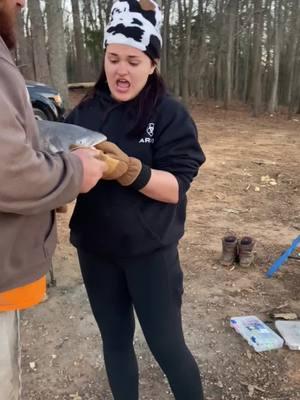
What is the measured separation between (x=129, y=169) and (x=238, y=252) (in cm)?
250

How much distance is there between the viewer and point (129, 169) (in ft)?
4.84

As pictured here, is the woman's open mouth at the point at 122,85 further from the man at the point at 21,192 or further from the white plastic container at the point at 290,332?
the white plastic container at the point at 290,332

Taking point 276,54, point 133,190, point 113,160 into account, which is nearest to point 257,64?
point 276,54

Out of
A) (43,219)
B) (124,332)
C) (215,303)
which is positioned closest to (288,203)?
(215,303)

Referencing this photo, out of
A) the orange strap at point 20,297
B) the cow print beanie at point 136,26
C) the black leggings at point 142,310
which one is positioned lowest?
the black leggings at point 142,310

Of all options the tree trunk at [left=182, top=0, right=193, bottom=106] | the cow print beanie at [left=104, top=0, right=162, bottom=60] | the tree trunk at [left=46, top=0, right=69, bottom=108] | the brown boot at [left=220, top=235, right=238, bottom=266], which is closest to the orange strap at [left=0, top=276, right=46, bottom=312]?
the cow print beanie at [left=104, top=0, right=162, bottom=60]

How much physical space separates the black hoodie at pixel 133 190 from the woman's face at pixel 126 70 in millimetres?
54

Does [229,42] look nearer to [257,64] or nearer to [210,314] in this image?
[257,64]

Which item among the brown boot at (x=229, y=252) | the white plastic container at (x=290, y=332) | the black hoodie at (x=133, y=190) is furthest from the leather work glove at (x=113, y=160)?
the brown boot at (x=229, y=252)

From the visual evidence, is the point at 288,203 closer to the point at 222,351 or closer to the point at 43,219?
the point at 222,351

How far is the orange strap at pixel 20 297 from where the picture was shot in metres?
1.29

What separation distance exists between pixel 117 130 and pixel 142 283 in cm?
60

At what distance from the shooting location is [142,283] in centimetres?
170

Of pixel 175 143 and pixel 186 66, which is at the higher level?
pixel 175 143
